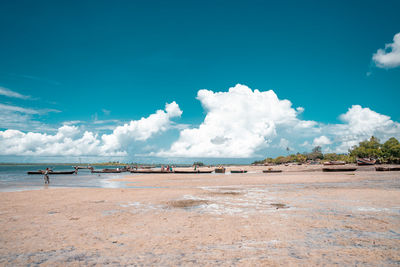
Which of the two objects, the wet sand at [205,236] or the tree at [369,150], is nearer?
the wet sand at [205,236]

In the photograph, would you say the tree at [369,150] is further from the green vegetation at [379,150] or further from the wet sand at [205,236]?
the wet sand at [205,236]

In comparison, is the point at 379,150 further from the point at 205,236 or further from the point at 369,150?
the point at 205,236

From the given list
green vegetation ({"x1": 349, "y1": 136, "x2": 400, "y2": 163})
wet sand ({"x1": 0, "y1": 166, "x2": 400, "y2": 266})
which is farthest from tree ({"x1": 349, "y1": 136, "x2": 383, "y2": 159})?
wet sand ({"x1": 0, "y1": 166, "x2": 400, "y2": 266})

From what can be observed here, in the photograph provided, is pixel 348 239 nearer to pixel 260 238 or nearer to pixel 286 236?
pixel 286 236

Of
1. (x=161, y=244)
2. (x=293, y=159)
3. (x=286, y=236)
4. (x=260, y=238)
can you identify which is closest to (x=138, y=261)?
(x=161, y=244)

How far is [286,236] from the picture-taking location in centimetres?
816

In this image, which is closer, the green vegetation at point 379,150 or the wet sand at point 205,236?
the wet sand at point 205,236

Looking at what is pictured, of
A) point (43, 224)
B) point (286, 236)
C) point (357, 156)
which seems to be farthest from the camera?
point (357, 156)

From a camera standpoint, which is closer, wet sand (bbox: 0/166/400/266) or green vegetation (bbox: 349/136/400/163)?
wet sand (bbox: 0/166/400/266)

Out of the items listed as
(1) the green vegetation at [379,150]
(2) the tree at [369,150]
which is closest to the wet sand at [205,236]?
(1) the green vegetation at [379,150]

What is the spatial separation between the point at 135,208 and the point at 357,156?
128 m

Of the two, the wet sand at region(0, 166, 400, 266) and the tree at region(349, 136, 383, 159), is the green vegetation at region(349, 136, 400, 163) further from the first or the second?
the wet sand at region(0, 166, 400, 266)

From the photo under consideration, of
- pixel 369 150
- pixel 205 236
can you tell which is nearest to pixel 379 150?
pixel 369 150

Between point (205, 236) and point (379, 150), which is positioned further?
point (379, 150)
